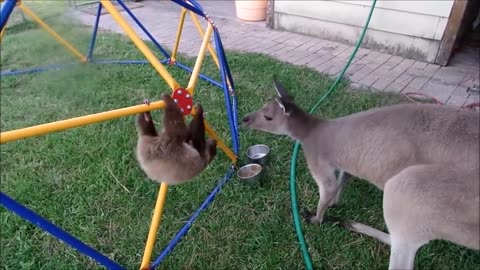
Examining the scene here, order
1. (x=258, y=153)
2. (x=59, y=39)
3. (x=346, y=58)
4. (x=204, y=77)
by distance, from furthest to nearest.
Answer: (x=346, y=58) < (x=204, y=77) < (x=59, y=39) < (x=258, y=153)

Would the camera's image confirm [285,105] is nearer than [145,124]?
No

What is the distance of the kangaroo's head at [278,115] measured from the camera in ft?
8.77

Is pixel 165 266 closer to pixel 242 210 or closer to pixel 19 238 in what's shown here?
pixel 242 210

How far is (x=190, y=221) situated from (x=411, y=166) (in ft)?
4.80

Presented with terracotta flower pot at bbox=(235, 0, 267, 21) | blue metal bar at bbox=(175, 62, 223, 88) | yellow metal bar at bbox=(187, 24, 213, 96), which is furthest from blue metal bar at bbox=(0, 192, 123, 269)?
terracotta flower pot at bbox=(235, 0, 267, 21)

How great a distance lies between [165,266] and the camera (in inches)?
96.1

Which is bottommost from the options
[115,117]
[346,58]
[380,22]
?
[346,58]

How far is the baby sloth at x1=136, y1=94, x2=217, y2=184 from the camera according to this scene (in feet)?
6.03

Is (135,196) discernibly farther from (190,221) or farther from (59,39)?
(59,39)

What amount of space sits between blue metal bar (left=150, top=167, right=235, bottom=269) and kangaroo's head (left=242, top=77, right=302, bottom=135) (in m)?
0.49

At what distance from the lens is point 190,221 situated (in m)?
2.60

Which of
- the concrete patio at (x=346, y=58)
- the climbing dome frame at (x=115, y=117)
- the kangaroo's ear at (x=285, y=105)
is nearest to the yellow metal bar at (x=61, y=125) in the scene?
the climbing dome frame at (x=115, y=117)

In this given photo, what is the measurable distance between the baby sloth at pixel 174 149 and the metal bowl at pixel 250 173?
0.98m

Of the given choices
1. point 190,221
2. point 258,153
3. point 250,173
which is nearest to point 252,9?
point 258,153
